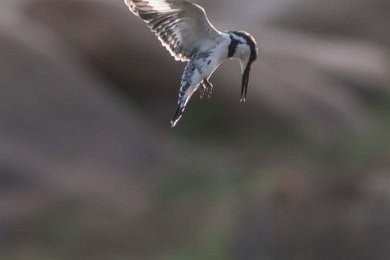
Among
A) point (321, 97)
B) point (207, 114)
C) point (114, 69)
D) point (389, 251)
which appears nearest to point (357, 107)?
point (321, 97)

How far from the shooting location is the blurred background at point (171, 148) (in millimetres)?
8344

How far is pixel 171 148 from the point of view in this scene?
10.1m

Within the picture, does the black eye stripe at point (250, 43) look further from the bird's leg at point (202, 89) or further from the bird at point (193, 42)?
the bird's leg at point (202, 89)

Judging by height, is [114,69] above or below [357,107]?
above

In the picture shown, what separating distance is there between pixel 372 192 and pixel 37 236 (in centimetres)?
237

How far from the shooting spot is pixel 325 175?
963 cm

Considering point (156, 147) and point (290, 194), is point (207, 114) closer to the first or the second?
point (156, 147)

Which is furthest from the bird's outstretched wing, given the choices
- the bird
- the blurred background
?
the blurred background

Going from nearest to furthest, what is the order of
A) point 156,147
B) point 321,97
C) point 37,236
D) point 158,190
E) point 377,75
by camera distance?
point 37,236 < point 158,190 < point 156,147 < point 321,97 < point 377,75

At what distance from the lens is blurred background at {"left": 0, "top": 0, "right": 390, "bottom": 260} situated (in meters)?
8.34

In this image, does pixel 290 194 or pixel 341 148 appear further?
pixel 341 148

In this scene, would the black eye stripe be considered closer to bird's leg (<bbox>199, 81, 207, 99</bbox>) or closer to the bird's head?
the bird's head

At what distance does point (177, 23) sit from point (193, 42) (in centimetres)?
7

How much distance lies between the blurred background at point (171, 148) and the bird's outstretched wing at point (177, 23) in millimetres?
5297
